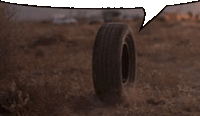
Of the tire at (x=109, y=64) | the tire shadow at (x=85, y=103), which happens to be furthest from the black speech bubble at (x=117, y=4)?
the tire shadow at (x=85, y=103)

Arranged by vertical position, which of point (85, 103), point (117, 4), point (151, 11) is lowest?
point (85, 103)

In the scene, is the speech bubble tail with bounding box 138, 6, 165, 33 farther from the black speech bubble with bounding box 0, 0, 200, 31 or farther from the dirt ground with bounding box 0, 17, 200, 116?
the dirt ground with bounding box 0, 17, 200, 116

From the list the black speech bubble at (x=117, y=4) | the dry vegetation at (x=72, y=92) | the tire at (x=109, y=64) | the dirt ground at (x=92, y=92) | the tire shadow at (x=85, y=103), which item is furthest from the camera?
the tire shadow at (x=85, y=103)

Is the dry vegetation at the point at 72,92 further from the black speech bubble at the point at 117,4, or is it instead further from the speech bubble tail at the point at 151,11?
the speech bubble tail at the point at 151,11

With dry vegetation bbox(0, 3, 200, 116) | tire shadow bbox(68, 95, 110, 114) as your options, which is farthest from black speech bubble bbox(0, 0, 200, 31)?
tire shadow bbox(68, 95, 110, 114)

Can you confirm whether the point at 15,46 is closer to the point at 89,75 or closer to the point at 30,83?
the point at 30,83

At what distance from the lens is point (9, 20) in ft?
15.0

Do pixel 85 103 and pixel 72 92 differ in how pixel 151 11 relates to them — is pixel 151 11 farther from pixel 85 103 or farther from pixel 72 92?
pixel 72 92

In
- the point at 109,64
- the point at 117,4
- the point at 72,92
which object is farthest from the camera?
the point at 72,92

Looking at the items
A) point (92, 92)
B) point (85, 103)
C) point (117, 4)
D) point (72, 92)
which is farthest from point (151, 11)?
point (72, 92)

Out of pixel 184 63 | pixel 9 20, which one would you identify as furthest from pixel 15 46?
pixel 184 63

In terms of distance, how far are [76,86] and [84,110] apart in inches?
43.0

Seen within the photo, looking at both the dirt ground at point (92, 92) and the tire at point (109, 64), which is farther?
the tire at point (109, 64)

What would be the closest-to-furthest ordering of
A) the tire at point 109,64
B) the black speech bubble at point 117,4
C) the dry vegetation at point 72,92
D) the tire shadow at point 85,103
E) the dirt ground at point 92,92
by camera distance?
the black speech bubble at point 117,4, the dry vegetation at point 72,92, the dirt ground at point 92,92, the tire at point 109,64, the tire shadow at point 85,103
